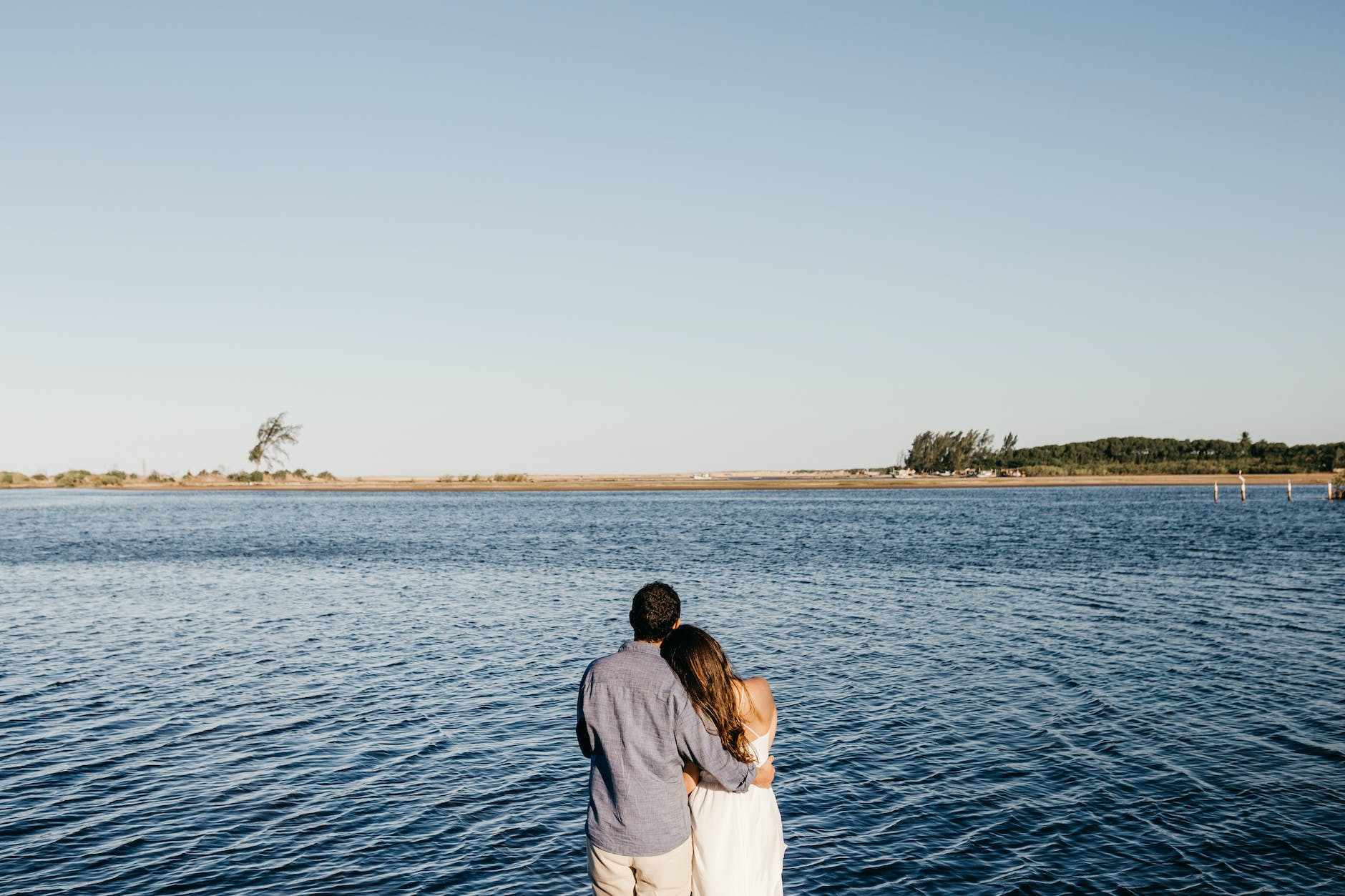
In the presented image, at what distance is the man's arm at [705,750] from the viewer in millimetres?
5777

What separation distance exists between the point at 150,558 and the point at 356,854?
4996 centimetres

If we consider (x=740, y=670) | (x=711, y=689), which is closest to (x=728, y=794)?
(x=711, y=689)

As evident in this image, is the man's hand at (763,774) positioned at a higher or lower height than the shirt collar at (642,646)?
lower

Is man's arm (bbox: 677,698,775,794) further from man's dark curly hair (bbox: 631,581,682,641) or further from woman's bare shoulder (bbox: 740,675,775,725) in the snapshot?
man's dark curly hair (bbox: 631,581,682,641)

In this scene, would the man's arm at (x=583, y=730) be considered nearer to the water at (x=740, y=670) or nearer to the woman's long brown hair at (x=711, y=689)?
the woman's long brown hair at (x=711, y=689)

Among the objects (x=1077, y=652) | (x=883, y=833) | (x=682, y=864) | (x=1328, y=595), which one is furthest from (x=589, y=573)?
(x=682, y=864)

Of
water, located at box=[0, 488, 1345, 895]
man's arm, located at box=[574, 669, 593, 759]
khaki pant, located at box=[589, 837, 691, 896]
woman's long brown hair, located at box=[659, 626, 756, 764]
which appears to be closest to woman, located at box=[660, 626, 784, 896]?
woman's long brown hair, located at box=[659, 626, 756, 764]

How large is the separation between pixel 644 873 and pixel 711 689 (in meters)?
1.29

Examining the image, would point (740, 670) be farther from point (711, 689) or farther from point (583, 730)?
point (711, 689)

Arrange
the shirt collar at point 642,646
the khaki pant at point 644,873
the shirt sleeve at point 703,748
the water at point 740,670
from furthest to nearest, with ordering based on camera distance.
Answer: the water at point 740,670, the khaki pant at point 644,873, the shirt collar at point 642,646, the shirt sleeve at point 703,748

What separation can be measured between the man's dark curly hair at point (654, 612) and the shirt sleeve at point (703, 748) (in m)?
0.45

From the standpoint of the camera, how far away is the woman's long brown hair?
5.82 m

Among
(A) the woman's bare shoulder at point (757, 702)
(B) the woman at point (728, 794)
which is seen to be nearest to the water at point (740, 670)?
(B) the woman at point (728, 794)

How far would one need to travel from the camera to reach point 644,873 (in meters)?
6.06
